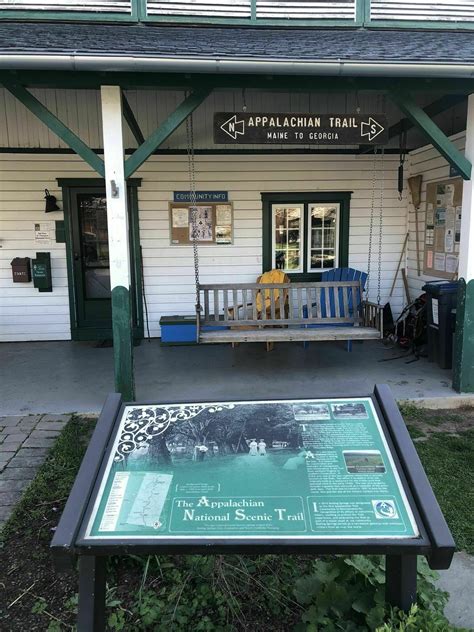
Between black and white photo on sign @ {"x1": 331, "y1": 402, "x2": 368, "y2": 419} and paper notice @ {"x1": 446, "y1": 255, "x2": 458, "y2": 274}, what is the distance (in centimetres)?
496

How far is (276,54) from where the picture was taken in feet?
13.0

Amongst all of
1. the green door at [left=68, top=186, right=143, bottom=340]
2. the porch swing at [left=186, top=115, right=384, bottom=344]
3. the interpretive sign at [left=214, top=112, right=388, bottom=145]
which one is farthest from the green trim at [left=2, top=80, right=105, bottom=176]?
the green door at [left=68, top=186, right=143, bottom=340]

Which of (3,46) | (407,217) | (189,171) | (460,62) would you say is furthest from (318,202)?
(3,46)

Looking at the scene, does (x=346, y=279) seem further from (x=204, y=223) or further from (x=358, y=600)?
(x=358, y=600)

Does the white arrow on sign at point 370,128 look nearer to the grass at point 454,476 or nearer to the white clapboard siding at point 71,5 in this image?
the grass at point 454,476

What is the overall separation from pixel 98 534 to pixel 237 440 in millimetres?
582

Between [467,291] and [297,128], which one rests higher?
[297,128]

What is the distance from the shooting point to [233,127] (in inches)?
166

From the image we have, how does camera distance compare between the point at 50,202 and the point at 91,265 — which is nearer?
the point at 50,202

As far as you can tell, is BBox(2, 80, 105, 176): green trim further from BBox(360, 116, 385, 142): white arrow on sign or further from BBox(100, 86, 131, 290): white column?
BBox(360, 116, 385, 142): white arrow on sign

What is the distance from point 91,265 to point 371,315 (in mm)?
4138

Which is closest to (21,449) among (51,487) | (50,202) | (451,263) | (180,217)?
(51,487)

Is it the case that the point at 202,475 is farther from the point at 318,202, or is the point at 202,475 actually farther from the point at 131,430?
the point at 318,202

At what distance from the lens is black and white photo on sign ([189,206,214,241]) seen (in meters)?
7.12
